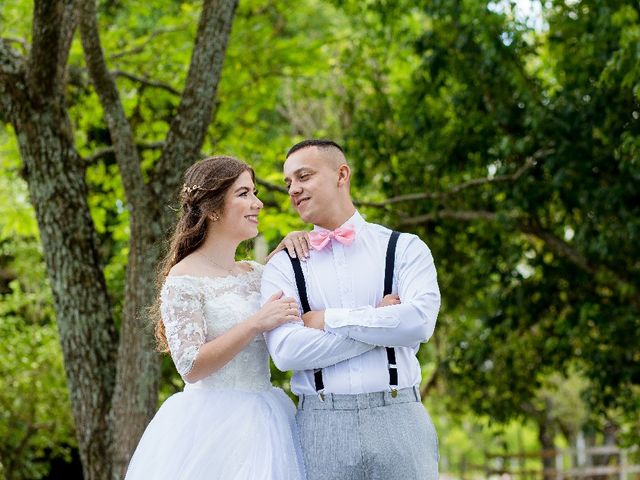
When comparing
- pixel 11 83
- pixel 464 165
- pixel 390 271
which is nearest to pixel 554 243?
pixel 464 165

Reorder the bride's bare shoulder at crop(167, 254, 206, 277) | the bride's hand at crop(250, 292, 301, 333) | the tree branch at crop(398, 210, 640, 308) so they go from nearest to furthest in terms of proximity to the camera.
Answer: the bride's hand at crop(250, 292, 301, 333), the bride's bare shoulder at crop(167, 254, 206, 277), the tree branch at crop(398, 210, 640, 308)

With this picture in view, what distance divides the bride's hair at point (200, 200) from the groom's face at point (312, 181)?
1.14 ft

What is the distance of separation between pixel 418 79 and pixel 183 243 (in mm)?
6677

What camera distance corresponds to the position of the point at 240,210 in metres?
3.99

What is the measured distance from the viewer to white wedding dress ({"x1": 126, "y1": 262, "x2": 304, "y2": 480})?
12.1 ft

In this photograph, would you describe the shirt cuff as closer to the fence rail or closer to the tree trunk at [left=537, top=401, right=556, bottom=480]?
the fence rail

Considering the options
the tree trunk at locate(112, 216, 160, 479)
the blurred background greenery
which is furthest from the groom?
the blurred background greenery

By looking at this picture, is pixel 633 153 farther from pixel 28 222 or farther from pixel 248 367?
pixel 28 222

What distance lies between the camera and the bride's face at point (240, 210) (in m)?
3.99

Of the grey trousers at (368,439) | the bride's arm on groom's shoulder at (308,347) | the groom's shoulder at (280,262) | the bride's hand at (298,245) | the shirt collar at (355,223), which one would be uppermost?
the shirt collar at (355,223)

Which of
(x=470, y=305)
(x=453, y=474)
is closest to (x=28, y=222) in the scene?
(x=470, y=305)

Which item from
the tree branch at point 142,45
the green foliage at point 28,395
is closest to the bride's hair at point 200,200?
the tree branch at point 142,45

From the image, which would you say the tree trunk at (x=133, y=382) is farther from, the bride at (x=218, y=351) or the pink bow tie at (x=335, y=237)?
the pink bow tie at (x=335, y=237)

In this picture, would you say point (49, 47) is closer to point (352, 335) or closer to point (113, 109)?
point (113, 109)
